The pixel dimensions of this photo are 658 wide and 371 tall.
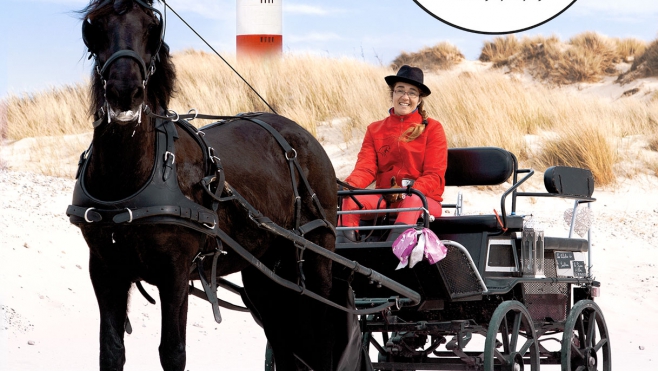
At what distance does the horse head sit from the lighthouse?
14413mm

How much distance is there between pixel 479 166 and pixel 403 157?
0.53 metres

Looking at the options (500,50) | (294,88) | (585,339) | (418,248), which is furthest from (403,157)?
(500,50)

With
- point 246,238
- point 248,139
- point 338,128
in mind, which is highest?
point 338,128

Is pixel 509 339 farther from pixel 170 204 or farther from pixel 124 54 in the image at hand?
pixel 124 54

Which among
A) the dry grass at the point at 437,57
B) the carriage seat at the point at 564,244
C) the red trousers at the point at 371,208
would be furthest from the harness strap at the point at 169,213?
the dry grass at the point at 437,57

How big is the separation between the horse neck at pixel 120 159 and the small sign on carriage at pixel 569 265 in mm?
3203

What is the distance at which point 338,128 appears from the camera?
14547mm

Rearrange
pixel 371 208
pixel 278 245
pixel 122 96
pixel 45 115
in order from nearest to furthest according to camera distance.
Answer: pixel 122 96, pixel 278 245, pixel 371 208, pixel 45 115

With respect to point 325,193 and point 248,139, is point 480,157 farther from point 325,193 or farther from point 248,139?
Result: point 248,139

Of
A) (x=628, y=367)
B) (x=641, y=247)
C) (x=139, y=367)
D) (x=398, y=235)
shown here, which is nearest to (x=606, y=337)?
→ (x=628, y=367)

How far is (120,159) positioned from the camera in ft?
11.5

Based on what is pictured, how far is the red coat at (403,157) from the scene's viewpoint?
5434 millimetres

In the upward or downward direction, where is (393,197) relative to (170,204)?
upward

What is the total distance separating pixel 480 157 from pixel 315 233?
5.18 ft
